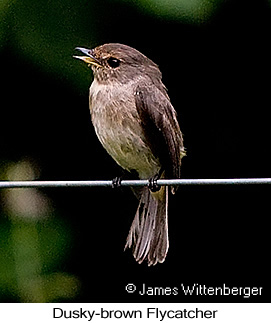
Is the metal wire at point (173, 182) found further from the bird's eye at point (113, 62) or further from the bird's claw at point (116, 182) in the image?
the bird's eye at point (113, 62)

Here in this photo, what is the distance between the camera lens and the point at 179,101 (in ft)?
11.7

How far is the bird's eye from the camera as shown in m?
3.35

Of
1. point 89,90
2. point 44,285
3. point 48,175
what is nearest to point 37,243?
point 44,285

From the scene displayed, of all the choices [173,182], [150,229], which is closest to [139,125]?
[150,229]

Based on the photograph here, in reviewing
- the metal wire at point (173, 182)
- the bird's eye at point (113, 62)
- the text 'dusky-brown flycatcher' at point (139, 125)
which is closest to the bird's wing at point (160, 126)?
the text 'dusky-brown flycatcher' at point (139, 125)

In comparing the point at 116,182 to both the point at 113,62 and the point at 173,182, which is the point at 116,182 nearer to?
the point at 113,62

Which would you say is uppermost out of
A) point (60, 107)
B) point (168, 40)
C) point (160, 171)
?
point (168, 40)

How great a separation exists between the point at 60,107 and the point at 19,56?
25cm

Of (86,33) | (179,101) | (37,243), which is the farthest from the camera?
(179,101)

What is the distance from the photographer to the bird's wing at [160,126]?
322 cm

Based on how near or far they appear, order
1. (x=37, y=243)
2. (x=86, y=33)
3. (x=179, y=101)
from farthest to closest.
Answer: (x=179, y=101)
(x=86, y=33)
(x=37, y=243)

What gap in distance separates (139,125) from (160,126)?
0.23ft

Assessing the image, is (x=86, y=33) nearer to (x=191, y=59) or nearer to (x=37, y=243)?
(x=191, y=59)

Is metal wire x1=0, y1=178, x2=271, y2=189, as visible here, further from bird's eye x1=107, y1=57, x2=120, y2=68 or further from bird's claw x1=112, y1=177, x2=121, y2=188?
bird's eye x1=107, y1=57, x2=120, y2=68
